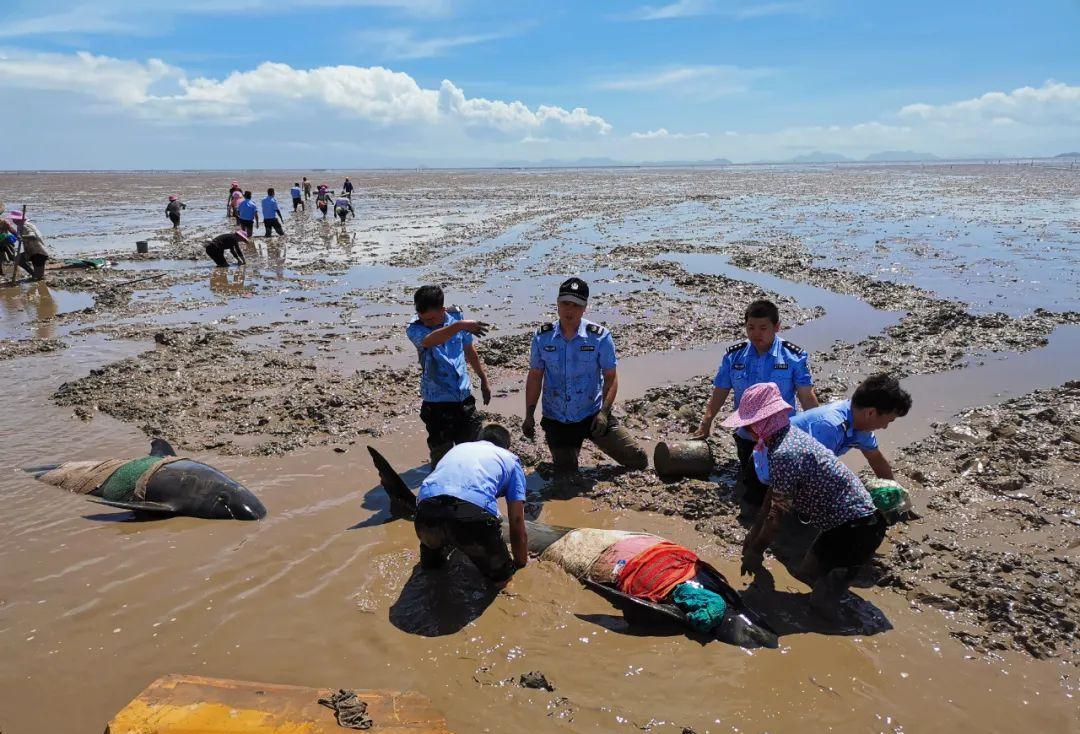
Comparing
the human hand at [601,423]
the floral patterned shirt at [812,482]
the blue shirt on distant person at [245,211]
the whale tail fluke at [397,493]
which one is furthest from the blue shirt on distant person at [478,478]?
the blue shirt on distant person at [245,211]

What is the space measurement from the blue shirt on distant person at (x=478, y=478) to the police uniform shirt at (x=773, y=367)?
7.23 ft

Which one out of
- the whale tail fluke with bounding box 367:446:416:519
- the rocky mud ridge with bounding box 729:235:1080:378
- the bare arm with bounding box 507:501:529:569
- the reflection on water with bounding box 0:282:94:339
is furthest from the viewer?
the reflection on water with bounding box 0:282:94:339

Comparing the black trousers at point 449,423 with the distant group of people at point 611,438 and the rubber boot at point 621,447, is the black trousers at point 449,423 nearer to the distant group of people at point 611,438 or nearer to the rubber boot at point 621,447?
the distant group of people at point 611,438

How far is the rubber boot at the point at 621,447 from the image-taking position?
6.23 metres

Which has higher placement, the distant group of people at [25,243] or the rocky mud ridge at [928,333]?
the distant group of people at [25,243]

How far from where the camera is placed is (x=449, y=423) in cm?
604

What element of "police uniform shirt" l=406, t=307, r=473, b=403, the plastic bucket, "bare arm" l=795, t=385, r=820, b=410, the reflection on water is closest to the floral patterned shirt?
"bare arm" l=795, t=385, r=820, b=410

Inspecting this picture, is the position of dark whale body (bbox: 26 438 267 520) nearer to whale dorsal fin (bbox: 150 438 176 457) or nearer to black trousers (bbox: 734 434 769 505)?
whale dorsal fin (bbox: 150 438 176 457)

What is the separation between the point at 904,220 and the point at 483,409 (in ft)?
78.8

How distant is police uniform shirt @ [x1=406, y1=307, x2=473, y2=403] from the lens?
5.82 m

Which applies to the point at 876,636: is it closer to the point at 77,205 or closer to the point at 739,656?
the point at 739,656

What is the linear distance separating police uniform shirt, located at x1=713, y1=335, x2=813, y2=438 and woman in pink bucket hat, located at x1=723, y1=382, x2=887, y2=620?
1.44m

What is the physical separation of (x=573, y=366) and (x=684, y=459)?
131cm

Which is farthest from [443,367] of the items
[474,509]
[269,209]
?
[269,209]
